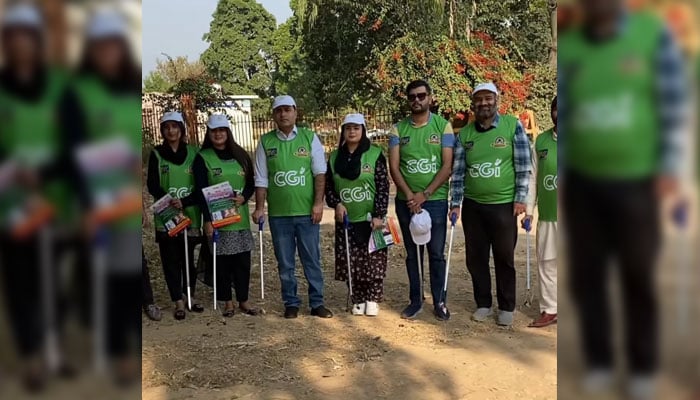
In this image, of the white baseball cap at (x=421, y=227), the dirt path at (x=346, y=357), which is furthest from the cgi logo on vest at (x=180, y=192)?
the white baseball cap at (x=421, y=227)

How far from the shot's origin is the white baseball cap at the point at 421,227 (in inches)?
201

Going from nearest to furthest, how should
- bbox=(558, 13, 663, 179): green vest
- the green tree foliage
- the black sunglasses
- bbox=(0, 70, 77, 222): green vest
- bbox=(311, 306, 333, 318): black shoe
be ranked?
bbox=(558, 13, 663, 179): green vest
bbox=(0, 70, 77, 222): green vest
the black sunglasses
bbox=(311, 306, 333, 318): black shoe
the green tree foliage

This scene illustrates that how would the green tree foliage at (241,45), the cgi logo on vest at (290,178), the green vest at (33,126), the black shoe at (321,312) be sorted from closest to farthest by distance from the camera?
1. the green vest at (33,126)
2. the cgi logo on vest at (290,178)
3. the black shoe at (321,312)
4. the green tree foliage at (241,45)

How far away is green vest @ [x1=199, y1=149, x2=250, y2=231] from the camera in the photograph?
17.3 ft

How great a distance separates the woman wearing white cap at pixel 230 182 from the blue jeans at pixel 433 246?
1301 mm

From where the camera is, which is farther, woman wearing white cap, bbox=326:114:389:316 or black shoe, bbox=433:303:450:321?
black shoe, bbox=433:303:450:321

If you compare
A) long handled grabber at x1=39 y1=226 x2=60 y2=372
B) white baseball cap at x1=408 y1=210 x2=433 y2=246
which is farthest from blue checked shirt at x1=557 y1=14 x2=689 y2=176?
white baseball cap at x1=408 y1=210 x2=433 y2=246

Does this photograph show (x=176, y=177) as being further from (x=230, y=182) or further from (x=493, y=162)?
(x=493, y=162)

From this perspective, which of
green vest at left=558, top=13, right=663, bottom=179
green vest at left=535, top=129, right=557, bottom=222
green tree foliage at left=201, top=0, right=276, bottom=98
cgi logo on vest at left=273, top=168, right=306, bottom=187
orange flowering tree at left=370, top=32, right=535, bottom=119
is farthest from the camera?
green tree foliage at left=201, top=0, right=276, bottom=98

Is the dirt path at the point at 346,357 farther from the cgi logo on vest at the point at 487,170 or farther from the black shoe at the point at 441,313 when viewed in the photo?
the cgi logo on vest at the point at 487,170

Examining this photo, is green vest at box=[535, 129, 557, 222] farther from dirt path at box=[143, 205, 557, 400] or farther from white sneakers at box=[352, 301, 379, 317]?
white sneakers at box=[352, 301, 379, 317]

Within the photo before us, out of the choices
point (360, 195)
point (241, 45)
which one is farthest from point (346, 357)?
point (241, 45)

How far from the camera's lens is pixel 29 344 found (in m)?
0.85

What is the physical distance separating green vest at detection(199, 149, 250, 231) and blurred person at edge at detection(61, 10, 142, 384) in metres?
4.42
